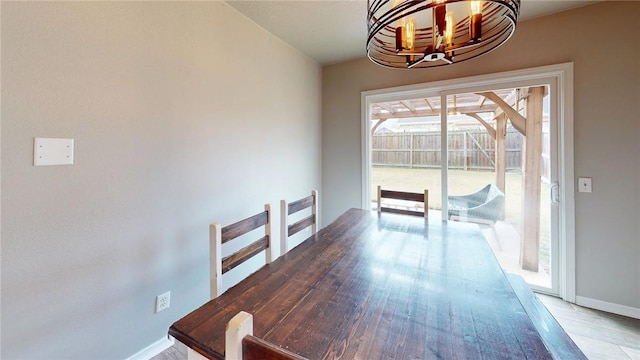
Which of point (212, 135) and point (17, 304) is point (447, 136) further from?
point (17, 304)

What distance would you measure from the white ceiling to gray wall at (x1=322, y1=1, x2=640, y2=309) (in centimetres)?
21

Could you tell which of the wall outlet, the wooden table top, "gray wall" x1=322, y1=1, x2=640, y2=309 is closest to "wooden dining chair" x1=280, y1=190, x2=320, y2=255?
the wooden table top

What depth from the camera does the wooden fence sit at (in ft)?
8.24

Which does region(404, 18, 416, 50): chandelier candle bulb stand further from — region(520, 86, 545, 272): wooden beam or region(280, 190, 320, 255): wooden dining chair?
region(520, 86, 545, 272): wooden beam

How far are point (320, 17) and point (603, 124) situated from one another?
8.06 ft

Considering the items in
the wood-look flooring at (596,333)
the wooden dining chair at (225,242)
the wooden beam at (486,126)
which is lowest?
the wood-look flooring at (596,333)

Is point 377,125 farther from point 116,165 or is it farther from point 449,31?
point 116,165

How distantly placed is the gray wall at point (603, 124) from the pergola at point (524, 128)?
26 cm

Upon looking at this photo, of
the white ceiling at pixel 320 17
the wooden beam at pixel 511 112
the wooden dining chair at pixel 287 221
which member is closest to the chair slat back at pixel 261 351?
the wooden dining chair at pixel 287 221

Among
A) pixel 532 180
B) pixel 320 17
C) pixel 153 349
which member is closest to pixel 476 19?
pixel 320 17

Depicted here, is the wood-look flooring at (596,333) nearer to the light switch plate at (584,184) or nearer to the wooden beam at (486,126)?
the light switch plate at (584,184)

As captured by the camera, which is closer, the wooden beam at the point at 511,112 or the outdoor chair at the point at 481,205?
the wooden beam at the point at 511,112

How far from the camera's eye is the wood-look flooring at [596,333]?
1690mm

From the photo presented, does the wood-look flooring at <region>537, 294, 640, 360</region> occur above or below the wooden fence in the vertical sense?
below
